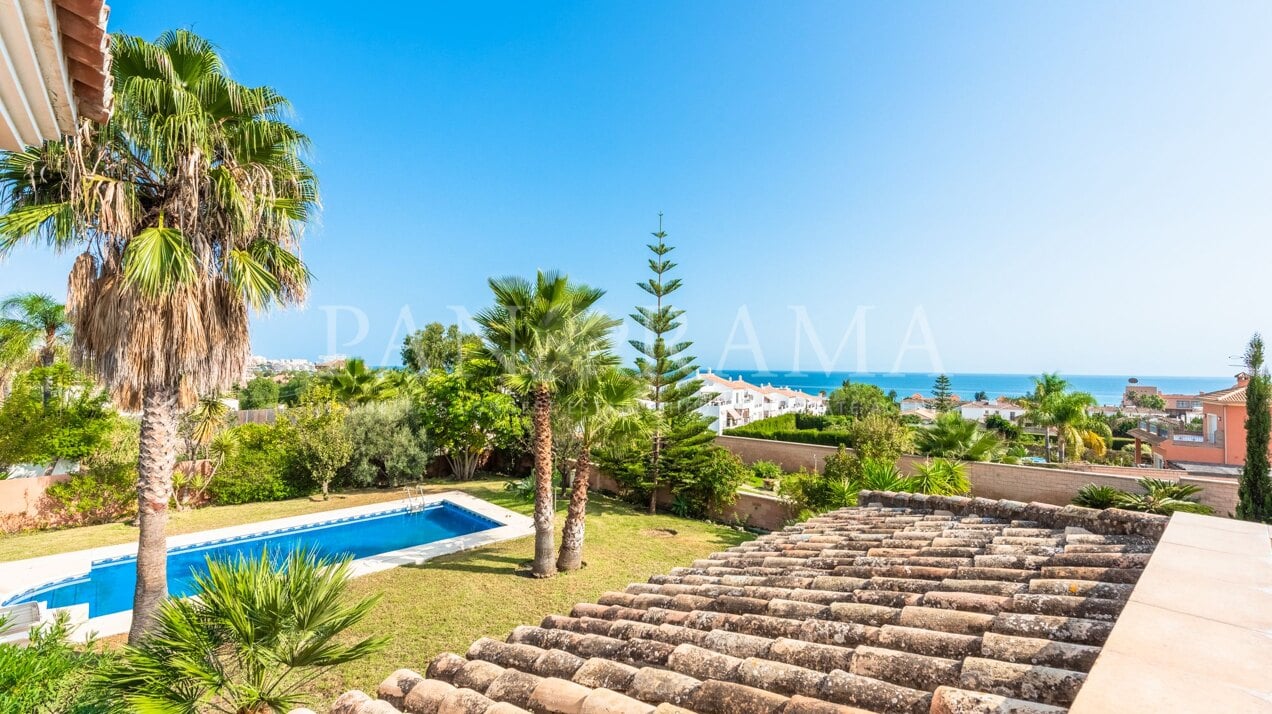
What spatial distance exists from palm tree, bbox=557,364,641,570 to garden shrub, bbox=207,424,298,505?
937 centimetres

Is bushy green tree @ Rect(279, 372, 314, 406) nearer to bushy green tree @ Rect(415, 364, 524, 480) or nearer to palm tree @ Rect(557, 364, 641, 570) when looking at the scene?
bushy green tree @ Rect(415, 364, 524, 480)

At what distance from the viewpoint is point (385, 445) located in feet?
45.7

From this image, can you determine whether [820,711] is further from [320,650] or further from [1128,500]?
[1128,500]

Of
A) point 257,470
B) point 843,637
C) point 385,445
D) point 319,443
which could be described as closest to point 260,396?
point 257,470

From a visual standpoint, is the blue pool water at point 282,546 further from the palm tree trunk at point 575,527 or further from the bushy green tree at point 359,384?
the bushy green tree at point 359,384

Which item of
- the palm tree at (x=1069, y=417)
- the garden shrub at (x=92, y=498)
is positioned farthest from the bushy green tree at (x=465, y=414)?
the palm tree at (x=1069, y=417)

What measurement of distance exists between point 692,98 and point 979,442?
1173 centimetres

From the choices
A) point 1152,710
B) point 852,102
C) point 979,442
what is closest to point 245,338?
point 1152,710

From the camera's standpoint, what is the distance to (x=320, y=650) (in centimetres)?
299

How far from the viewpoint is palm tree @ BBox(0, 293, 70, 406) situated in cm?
1127

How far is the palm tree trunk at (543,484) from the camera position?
304 inches

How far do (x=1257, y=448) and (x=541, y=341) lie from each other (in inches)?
546

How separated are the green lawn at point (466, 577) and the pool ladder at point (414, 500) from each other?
42.4 inches

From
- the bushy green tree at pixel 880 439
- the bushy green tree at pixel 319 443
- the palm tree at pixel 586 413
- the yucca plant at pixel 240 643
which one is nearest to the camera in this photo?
the yucca plant at pixel 240 643
